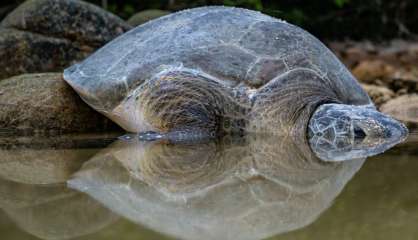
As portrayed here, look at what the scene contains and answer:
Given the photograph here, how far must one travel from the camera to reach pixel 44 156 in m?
3.26

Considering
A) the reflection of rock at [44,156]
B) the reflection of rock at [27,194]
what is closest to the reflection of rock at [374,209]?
the reflection of rock at [27,194]

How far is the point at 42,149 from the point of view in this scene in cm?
359

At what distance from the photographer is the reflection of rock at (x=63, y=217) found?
170 centimetres

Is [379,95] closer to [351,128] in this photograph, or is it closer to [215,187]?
[351,128]

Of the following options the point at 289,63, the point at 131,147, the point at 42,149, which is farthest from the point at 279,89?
the point at 42,149

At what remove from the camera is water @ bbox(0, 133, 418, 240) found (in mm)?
1710

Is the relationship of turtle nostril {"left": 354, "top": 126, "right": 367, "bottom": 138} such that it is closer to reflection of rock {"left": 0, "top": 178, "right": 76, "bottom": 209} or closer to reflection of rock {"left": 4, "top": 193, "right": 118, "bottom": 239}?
reflection of rock {"left": 0, "top": 178, "right": 76, "bottom": 209}

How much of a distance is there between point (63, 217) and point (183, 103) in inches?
96.2

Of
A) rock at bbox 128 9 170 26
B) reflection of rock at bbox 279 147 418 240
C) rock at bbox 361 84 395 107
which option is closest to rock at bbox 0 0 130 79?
rock at bbox 128 9 170 26

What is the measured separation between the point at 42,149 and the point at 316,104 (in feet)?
6.04

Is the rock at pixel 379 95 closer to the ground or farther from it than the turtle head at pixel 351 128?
closer to the ground

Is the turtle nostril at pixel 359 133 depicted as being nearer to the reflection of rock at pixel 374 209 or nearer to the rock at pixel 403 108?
the reflection of rock at pixel 374 209

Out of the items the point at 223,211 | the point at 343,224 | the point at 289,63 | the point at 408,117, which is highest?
the point at 343,224

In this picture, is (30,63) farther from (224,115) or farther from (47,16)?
(224,115)
